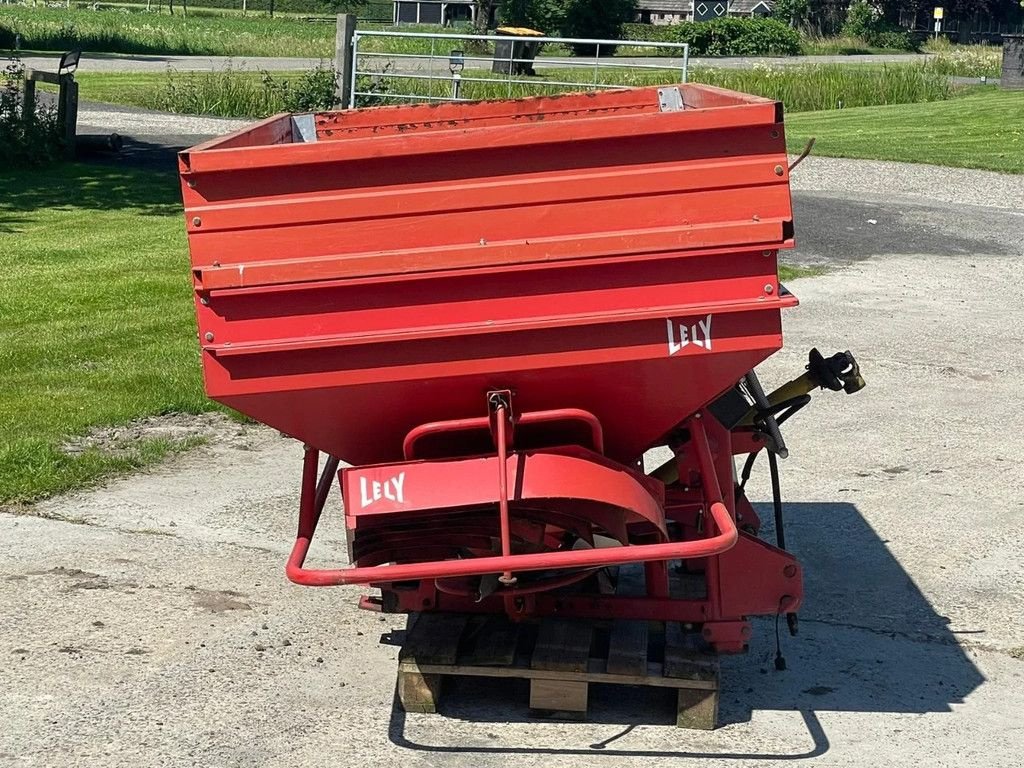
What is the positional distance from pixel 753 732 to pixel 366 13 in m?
87.2

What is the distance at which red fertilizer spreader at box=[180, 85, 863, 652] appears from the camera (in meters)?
4.05

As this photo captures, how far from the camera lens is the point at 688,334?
13.6 ft

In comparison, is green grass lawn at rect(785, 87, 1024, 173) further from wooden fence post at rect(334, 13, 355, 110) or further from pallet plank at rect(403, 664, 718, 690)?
pallet plank at rect(403, 664, 718, 690)

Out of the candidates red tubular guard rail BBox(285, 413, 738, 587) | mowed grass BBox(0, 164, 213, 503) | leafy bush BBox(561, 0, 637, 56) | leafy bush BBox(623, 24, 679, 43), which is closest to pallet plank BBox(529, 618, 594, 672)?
red tubular guard rail BBox(285, 413, 738, 587)

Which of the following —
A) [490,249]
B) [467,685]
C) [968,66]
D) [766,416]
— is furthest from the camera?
[968,66]

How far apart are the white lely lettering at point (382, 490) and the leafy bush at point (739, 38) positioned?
166 feet

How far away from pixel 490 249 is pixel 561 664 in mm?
1327

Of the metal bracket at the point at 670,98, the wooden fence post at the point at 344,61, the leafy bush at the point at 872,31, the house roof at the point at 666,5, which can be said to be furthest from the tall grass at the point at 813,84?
the house roof at the point at 666,5

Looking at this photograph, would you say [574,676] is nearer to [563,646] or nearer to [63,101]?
[563,646]

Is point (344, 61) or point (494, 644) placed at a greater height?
point (344, 61)

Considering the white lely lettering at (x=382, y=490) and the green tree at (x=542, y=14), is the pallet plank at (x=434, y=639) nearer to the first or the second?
the white lely lettering at (x=382, y=490)

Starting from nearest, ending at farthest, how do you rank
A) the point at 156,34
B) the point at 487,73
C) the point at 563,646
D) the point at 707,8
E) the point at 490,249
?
1. the point at 490,249
2. the point at 563,646
3. the point at 487,73
4. the point at 156,34
5. the point at 707,8

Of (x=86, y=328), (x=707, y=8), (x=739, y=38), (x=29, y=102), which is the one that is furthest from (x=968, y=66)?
(x=707, y=8)

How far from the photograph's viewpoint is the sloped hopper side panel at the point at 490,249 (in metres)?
4.06
